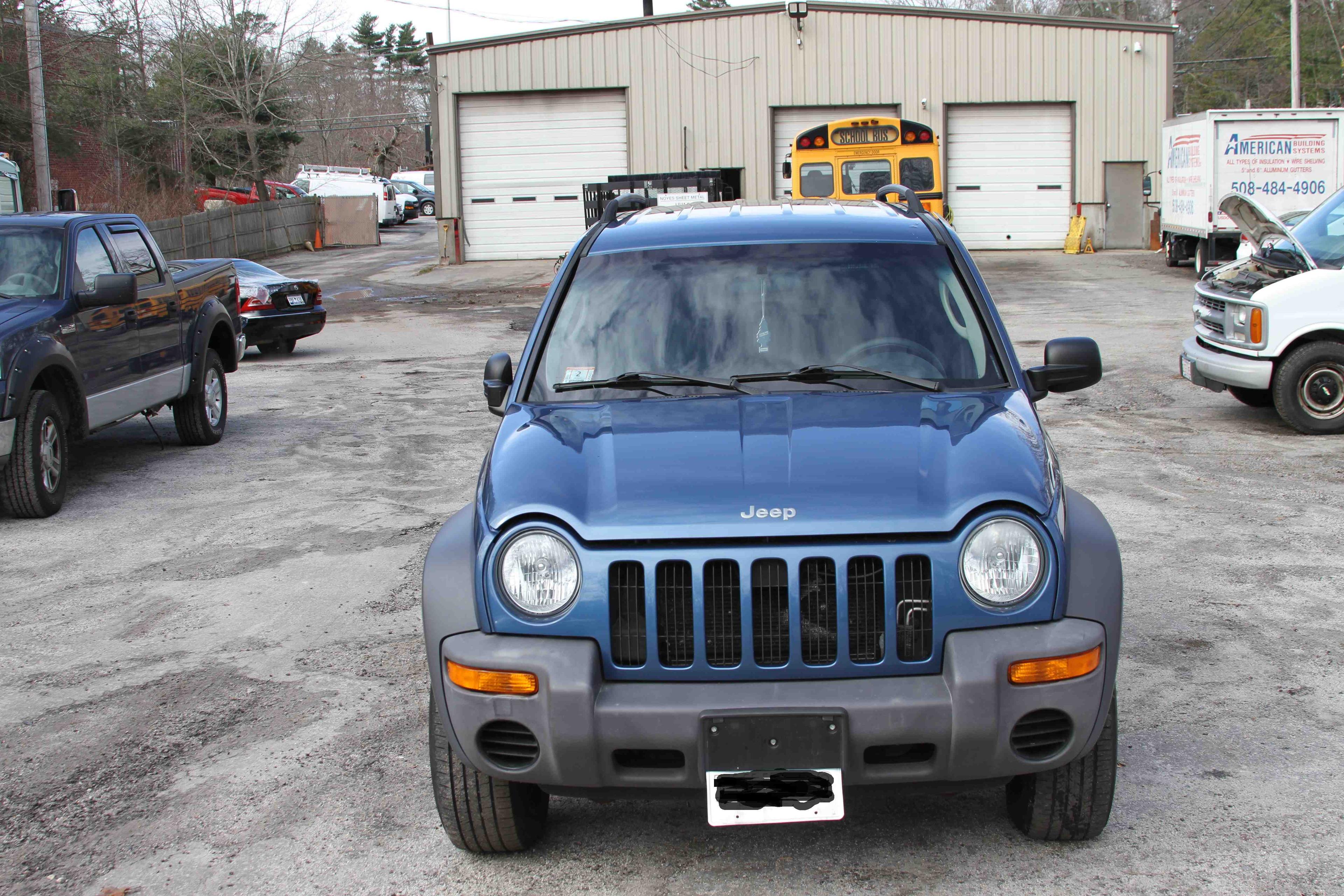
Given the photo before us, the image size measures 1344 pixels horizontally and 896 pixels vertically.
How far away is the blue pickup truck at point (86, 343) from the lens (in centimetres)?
821

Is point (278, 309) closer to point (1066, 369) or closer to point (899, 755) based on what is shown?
point (1066, 369)

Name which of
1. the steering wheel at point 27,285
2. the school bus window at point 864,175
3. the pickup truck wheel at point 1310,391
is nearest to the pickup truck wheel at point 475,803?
the steering wheel at point 27,285

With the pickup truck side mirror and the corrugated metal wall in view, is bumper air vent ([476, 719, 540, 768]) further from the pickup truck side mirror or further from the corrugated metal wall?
the corrugated metal wall

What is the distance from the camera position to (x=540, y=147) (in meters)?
34.2

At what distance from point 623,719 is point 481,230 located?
32727 mm

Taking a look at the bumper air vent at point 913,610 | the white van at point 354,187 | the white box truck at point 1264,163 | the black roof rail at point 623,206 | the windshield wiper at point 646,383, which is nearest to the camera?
the bumper air vent at point 913,610

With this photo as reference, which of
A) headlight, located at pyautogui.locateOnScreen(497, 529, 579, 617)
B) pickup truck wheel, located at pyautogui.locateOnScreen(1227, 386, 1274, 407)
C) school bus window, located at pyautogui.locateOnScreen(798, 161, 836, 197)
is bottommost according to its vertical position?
pickup truck wheel, located at pyautogui.locateOnScreen(1227, 386, 1274, 407)

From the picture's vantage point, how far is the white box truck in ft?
79.2

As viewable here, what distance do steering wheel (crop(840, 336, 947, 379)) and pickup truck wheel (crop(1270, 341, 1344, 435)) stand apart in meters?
6.95

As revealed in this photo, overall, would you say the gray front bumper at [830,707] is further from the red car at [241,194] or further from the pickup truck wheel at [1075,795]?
the red car at [241,194]

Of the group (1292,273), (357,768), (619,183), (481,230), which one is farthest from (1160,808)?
(481,230)

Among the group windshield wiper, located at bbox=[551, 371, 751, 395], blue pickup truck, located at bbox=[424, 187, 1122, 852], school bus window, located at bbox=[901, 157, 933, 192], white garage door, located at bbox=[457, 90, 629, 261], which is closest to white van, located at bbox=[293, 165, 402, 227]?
white garage door, located at bbox=[457, 90, 629, 261]

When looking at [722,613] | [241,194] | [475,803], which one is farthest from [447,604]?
[241,194]

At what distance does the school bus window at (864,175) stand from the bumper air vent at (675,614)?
1915 cm
